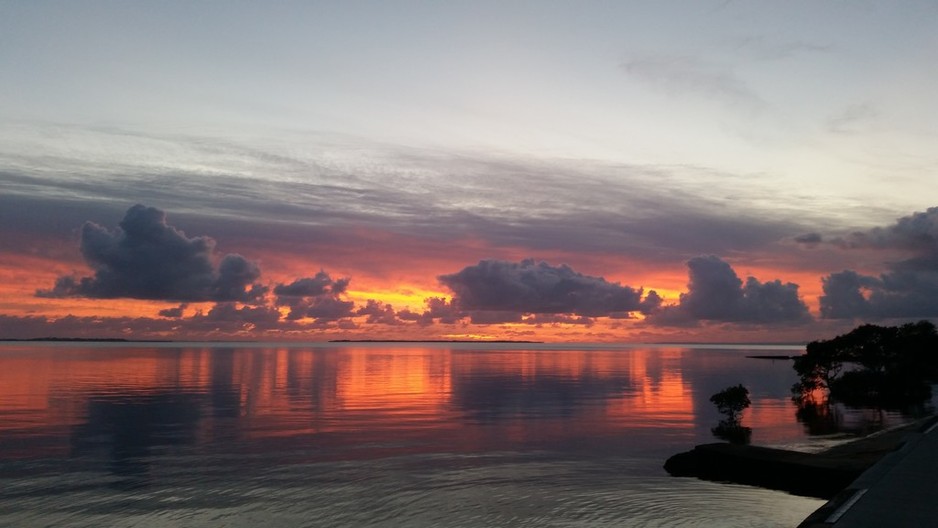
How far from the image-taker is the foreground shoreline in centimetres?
3984

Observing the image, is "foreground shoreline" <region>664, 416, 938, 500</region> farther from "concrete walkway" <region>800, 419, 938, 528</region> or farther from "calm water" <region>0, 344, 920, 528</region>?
"concrete walkway" <region>800, 419, 938, 528</region>

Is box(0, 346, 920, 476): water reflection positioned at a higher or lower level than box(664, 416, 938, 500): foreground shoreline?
lower

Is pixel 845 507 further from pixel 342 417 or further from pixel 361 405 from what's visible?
pixel 361 405

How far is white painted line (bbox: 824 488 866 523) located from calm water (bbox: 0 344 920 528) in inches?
318

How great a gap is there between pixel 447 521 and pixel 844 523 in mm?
18823

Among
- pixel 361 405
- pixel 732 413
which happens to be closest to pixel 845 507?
pixel 732 413

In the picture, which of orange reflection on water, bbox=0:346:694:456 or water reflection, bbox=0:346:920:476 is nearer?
water reflection, bbox=0:346:920:476

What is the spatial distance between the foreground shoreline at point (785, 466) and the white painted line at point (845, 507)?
11887 mm

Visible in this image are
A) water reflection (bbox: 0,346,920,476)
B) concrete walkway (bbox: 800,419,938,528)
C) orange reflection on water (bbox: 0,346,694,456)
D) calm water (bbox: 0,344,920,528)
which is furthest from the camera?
orange reflection on water (bbox: 0,346,694,456)

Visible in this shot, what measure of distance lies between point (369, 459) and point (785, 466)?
28.2 m

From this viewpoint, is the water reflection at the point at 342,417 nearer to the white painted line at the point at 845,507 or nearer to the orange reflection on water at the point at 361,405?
the orange reflection on water at the point at 361,405

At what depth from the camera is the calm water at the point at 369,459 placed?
1427 inches

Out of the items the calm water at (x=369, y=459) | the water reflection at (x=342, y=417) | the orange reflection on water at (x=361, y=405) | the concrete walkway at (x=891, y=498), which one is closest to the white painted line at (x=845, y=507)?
→ the concrete walkway at (x=891, y=498)

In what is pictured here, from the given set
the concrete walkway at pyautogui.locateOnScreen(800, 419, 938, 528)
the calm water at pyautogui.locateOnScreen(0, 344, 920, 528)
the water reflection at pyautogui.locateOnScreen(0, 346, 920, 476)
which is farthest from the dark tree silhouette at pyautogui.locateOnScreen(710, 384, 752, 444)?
the concrete walkway at pyautogui.locateOnScreen(800, 419, 938, 528)
